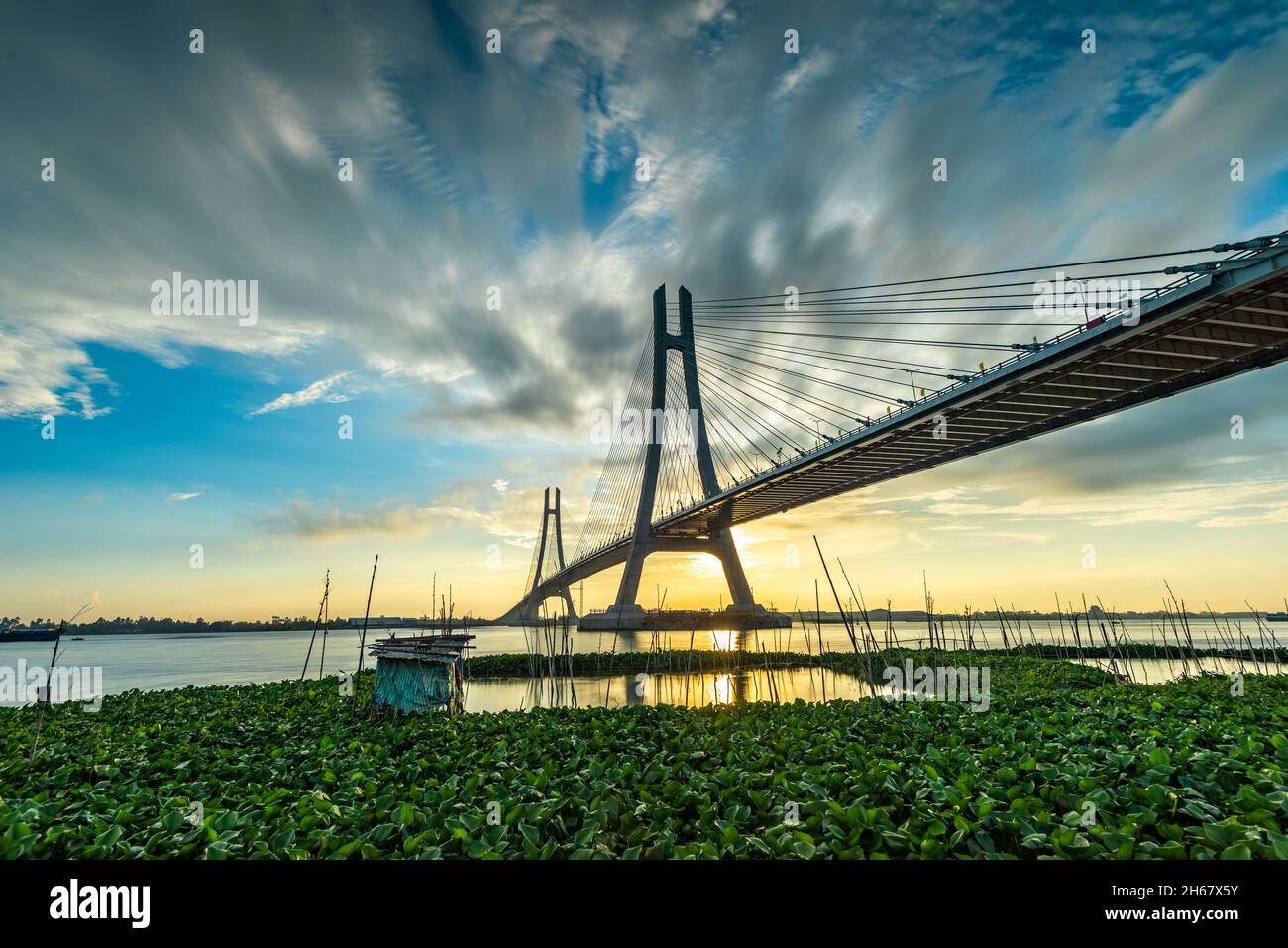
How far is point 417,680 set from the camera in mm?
13016

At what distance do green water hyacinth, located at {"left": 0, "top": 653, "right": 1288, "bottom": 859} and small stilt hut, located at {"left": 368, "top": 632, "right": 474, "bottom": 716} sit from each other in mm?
1554

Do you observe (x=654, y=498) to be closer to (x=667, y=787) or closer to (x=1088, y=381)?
(x=1088, y=381)

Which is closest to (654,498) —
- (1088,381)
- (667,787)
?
(1088,381)

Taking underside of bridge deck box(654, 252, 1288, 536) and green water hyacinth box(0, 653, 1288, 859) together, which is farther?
underside of bridge deck box(654, 252, 1288, 536)

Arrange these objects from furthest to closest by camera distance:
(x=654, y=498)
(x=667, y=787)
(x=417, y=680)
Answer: (x=654, y=498)
(x=417, y=680)
(x=667, y=787)

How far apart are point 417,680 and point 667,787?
8714 millimetres

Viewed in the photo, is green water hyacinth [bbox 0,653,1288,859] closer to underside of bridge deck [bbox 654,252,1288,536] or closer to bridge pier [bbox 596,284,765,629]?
underside of bridge deck [bbox 654,252,1288,536]

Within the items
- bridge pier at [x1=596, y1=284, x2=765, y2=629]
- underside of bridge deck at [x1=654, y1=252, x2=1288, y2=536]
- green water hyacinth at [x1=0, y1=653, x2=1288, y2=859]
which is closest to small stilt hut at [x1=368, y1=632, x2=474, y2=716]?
green water hyacinth at [x1=0, y1=653, x2=1288, y2=859]

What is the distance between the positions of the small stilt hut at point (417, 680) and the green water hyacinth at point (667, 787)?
1554 mm

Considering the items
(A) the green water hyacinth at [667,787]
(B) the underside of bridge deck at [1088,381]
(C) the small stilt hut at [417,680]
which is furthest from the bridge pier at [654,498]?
(A) the green water hyacinth at [667,787]

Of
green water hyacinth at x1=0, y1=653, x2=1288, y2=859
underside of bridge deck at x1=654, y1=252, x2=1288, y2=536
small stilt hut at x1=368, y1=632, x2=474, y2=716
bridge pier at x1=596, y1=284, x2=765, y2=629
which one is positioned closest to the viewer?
green water hyacinth at x1=0, y1=653, x2=1288, y2=859

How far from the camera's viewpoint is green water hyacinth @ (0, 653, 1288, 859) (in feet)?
15.0
